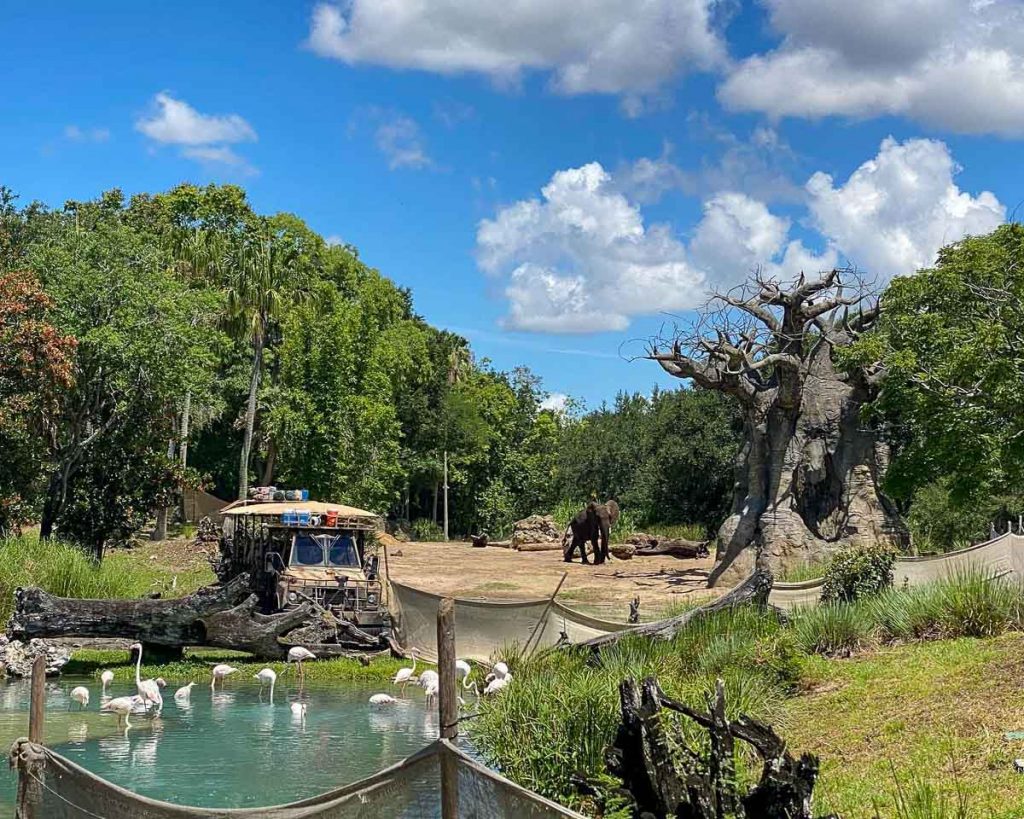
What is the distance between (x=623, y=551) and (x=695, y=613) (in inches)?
938

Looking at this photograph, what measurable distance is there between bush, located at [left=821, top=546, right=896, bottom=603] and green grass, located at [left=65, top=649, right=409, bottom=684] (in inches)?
260

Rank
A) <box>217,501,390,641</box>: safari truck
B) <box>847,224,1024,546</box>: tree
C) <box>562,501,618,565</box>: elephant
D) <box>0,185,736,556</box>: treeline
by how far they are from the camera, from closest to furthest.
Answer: <box>847,224,1024,546</box>: tree < <box>217,501,390,641</box>: safari truck < <box>0,185,736,556</box>: treeline < <box>562,501,618,565</box>: elephant

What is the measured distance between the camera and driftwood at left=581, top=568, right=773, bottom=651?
46.6ft

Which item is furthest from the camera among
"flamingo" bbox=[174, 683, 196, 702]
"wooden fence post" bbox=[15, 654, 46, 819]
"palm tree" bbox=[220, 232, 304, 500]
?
"palm tree" bbox=[220, 232, 304, 500]

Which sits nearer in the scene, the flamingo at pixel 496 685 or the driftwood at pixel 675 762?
the driftwood at pixel 675 762

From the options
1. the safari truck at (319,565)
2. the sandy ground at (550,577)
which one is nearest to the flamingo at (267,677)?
the safari truck at (319,565)

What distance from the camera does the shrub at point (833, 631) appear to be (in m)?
14.6

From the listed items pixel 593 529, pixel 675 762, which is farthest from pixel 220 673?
pixel 593 529

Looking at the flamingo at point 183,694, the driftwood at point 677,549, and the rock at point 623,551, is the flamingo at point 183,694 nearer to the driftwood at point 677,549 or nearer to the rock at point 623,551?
the rock at point 623,551

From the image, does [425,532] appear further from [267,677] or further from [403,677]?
[403,677]

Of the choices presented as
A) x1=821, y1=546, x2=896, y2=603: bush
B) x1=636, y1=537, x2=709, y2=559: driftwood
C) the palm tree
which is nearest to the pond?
x1=821, y1=546, x2=896, y2=603: bush

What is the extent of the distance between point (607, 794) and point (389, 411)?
3710cm

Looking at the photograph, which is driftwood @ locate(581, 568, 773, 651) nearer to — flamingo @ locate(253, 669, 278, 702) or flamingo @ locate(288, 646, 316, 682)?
flamingo @ locate(253, 669, 278, 702)

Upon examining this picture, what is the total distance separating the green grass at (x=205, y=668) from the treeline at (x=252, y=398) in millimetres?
7775
